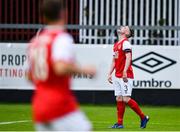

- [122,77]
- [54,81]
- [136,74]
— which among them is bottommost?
[136,74]

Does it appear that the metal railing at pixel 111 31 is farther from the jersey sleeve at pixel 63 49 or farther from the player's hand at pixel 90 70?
the player's hand at pixel 90 70

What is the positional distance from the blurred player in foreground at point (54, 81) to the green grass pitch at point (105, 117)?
7571mm

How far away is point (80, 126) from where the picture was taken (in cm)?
712

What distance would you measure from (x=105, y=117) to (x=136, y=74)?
12.6 feet

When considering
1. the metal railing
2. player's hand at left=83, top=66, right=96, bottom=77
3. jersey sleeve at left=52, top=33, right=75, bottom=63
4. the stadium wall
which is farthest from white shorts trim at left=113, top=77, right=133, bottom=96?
player's hand at left=83, top=66, right=96, bottom=77

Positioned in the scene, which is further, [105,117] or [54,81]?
[105,117]

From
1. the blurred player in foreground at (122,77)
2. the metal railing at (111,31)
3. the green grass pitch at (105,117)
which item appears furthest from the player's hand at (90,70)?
the metal railing at (111,31)

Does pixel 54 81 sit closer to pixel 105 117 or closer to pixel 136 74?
pixel 105 117

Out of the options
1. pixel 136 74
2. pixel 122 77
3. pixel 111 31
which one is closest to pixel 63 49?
pixel 122 77

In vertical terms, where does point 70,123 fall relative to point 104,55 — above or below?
above

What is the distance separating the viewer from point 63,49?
6945 millimetres

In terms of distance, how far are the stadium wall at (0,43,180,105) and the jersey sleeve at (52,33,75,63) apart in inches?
575

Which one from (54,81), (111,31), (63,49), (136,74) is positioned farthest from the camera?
(111,31)

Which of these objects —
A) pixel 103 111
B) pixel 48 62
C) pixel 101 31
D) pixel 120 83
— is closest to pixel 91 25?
pixel 101 31
